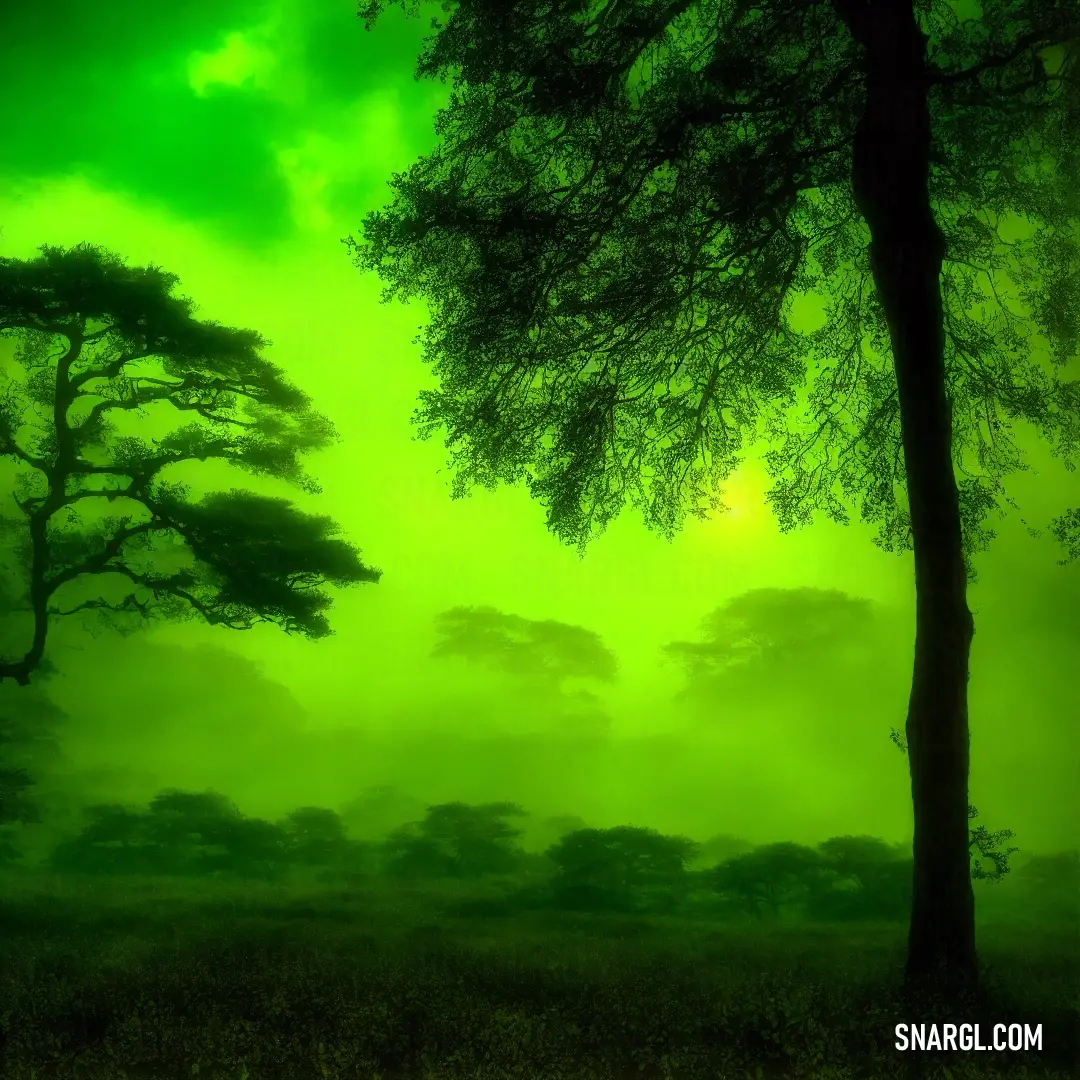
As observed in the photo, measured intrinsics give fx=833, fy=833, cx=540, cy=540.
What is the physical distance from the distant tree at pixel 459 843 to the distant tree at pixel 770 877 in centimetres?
543

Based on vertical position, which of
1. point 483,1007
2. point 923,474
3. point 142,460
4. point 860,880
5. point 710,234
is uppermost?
point 710,234

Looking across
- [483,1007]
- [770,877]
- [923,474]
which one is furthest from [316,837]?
[923,474]

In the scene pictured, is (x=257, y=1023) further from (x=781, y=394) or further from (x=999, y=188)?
(x=999, y=188)

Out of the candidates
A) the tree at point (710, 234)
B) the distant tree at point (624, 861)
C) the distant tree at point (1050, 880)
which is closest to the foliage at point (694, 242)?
the tree at point (710, 234)

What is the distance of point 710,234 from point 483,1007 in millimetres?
8278

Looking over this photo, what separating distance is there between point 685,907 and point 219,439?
1433cm

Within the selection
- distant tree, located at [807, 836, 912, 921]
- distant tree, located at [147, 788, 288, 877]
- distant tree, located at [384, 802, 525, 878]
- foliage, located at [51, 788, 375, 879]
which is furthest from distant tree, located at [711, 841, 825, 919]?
distant tree, located at [147, 788, 288, 877]

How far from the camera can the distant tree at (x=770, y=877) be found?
18.8m

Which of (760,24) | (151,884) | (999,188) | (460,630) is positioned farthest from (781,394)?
(460,630)

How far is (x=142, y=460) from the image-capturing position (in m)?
13.6

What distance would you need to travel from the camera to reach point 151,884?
17.0 m

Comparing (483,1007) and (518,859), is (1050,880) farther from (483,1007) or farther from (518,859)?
(483,1007)

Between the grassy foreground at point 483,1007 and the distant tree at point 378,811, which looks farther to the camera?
the distant tree at point 378,811

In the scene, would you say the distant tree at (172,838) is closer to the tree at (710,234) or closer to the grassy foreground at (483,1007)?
the grassy foreground at (483,1007)
